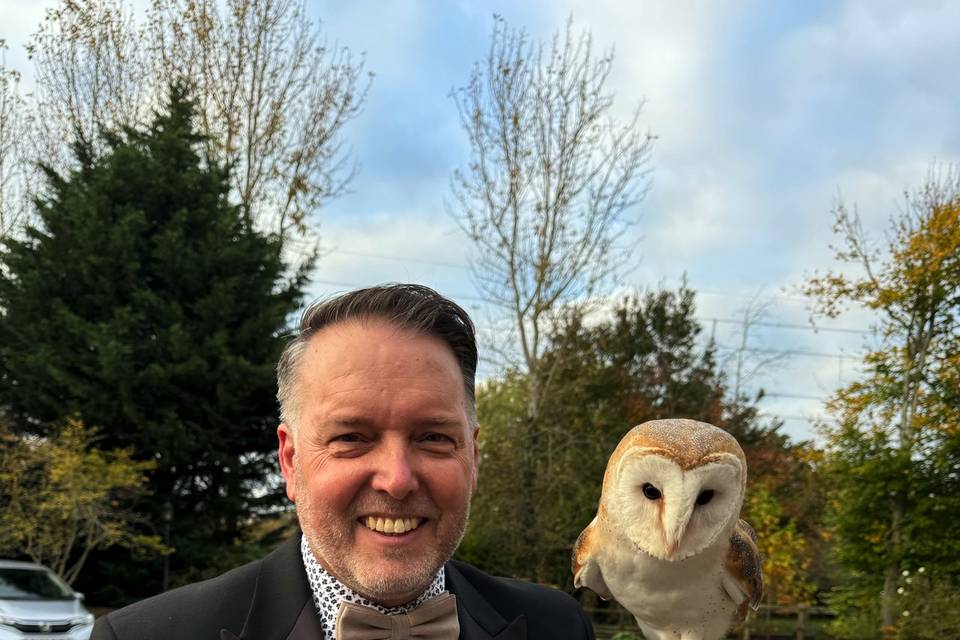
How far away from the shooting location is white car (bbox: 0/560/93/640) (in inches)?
439

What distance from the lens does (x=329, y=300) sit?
185cm

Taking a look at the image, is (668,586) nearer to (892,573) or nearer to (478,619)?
(478,619)

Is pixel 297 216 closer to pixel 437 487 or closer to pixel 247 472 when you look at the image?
pixel 247 472

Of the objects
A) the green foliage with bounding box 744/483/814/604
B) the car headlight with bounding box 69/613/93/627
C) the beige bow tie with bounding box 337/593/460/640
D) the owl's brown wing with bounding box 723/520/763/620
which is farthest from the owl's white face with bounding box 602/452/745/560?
the green foliage with bounding box 744/483/814/604

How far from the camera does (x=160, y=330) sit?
660 inches

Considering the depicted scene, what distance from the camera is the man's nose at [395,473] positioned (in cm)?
167

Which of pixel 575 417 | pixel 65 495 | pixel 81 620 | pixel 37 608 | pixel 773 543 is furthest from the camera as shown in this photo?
pixel 575 417

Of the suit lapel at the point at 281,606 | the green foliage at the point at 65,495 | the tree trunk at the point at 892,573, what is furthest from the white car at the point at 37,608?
the tree trunk at the point at 892,573

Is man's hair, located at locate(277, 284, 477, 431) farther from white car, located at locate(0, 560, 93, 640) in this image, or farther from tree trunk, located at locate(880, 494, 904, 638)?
tree trunk, located at locate(880, 494, 904, 638)

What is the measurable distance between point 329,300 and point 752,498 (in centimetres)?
1652

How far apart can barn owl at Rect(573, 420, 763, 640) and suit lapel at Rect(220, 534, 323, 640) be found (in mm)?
732

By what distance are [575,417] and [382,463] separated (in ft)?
57.6

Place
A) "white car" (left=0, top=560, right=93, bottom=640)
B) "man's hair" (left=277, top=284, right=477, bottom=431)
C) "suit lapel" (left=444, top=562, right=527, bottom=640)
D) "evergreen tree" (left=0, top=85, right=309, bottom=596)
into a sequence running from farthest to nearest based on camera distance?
"evergreen tree" (left=0, top=85, right=309, bottom=596)
"white car" (left=0, top=560, right=93, bottom=640)
"suit lapel" (left=444, top=562, right=527, bottom=640)
"man's hair" (left=277, top=284, right=477, bottom=431)

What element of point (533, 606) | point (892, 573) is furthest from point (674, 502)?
point (892, 573)
